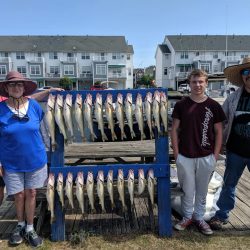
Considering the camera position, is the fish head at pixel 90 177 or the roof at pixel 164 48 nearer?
the fish head at pixel 90 177

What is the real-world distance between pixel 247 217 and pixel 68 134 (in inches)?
116

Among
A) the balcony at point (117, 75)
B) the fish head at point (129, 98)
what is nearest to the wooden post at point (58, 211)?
the fish head at point (129, 98)

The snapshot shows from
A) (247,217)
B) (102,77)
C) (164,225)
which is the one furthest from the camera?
(102,77)

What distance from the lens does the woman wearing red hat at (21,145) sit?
11.1 ft

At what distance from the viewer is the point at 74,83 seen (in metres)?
57.6

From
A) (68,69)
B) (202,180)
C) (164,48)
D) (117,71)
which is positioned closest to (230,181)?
(202,180)

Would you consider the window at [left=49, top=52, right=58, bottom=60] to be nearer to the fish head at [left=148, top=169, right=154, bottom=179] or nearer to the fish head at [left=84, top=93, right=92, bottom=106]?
the fish head at [left=84, top=93, right=92, bottom=106]

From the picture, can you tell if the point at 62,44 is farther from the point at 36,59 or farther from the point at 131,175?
the point at 131,175

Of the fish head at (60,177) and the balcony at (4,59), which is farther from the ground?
the balcony at (4,59)

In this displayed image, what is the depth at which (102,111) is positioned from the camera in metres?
3.61

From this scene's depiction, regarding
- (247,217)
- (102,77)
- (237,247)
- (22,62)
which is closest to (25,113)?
(237,247)

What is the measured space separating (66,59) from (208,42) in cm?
2975

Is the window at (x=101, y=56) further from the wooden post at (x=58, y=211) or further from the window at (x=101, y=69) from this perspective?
the wooden post at (x=58, y=211)

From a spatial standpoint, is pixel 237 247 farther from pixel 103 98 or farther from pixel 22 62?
pixel 22 62
